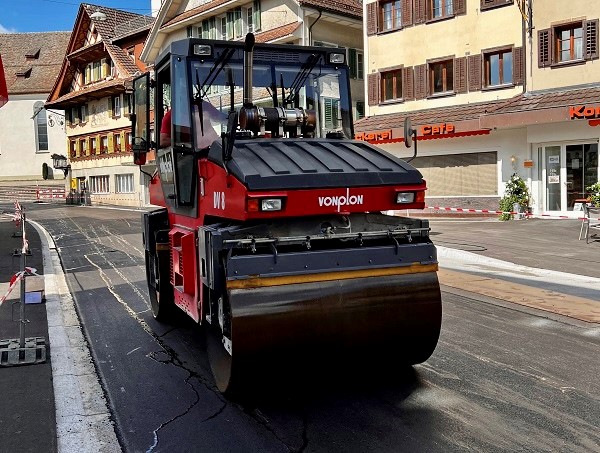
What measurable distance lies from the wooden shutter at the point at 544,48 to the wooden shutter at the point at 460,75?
3.26 meters

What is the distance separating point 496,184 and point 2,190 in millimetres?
48856

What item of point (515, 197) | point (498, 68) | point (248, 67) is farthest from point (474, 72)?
point (248, 67)

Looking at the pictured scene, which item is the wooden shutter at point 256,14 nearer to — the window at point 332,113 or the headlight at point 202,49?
the window at point 332,113

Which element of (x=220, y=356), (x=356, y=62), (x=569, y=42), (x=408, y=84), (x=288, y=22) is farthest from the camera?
(x=356, y=62)

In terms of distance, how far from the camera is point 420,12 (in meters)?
25.4

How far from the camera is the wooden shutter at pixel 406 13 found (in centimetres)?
2578

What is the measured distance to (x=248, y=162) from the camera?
4.89 metres

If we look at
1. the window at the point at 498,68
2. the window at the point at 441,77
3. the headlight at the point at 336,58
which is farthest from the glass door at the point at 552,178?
the headlight at the point at 336,58

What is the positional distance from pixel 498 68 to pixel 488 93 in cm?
91

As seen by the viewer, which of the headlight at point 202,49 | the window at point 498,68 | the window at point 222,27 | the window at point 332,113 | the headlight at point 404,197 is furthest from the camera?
the window at point 222,27

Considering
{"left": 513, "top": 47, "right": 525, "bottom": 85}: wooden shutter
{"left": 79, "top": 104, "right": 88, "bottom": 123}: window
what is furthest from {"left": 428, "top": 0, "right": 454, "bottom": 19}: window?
{"left": 79, "top": 104, "right": 88, "bottom": 123}: window

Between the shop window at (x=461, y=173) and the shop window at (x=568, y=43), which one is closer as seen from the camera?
the shop window at (x=568, y=43)

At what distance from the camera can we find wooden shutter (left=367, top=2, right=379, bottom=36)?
27.2 metres

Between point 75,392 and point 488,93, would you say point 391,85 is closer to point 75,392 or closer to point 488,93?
point 488,93
